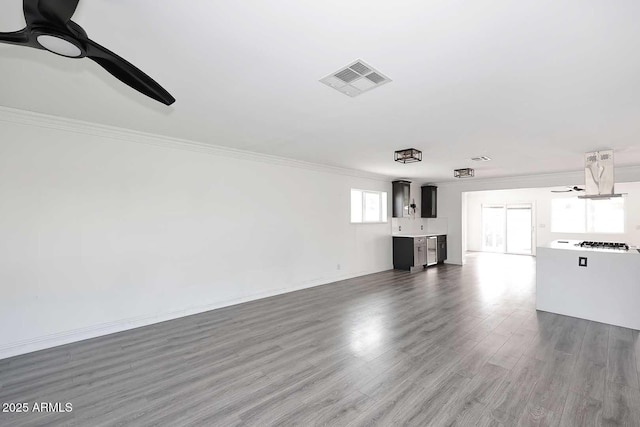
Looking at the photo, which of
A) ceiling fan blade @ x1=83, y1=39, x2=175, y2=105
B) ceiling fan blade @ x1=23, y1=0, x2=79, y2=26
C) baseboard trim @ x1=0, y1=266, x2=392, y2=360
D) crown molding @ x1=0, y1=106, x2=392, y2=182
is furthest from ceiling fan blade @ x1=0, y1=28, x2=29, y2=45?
baseboard trim @ x1=0, y1=266, x2=392, y2=360

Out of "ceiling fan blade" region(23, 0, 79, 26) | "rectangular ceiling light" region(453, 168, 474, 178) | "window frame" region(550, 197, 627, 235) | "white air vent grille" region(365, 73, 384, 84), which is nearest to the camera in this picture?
"ceiling fan blade" region(23, 0, 79, 26)

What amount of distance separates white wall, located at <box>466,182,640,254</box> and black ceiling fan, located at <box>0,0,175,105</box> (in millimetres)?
10885

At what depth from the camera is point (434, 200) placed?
353 inches

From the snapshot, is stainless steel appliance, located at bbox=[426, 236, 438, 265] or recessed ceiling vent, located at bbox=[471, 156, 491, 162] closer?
recessed ceiling vent, located at bbox=[471, 156, 491, 162]

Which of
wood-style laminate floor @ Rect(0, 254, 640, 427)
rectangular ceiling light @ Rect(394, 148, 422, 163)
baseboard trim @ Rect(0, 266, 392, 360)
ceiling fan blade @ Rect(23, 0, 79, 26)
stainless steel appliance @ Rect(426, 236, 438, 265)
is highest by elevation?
rectangular ceiling light @ Rect(394, 148, 422, 163)

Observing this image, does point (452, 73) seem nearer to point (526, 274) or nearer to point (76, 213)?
point (76, 213)

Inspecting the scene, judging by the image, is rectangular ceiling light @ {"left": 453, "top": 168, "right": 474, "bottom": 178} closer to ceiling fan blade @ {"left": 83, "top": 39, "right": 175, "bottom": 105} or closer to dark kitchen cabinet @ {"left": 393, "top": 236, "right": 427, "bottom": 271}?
dark kitchen cabinet @ {"left": 393, "top": 236, "right": 427, "bottom": 271}

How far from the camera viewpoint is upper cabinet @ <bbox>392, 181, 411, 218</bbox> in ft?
25.6

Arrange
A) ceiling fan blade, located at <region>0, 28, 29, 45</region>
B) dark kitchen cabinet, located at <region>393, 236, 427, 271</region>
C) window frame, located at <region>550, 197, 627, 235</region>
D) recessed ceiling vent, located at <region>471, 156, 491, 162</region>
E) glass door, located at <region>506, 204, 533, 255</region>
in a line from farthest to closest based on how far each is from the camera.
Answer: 1. glass door, located at <region>506, 204, 533, 255</region>
2. window frame, located at <region>550, 197, 627, 235</region>
3. dark kitchen cabinet, located at <region>393, 236, 427, 271</region>
4. recessed ceiling vent, located at <region>471, 156, 491, 162</region>
5. ceiling fan blade, located at <region>0, 28, 29, 45</region>

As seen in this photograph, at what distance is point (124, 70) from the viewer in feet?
4.92

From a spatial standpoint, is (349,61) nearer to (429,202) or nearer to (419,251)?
(419,251)

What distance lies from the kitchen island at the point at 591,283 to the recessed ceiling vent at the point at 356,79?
409cm

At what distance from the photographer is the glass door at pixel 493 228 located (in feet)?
37.2

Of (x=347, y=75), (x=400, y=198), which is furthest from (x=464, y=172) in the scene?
(x=347, y=75)
